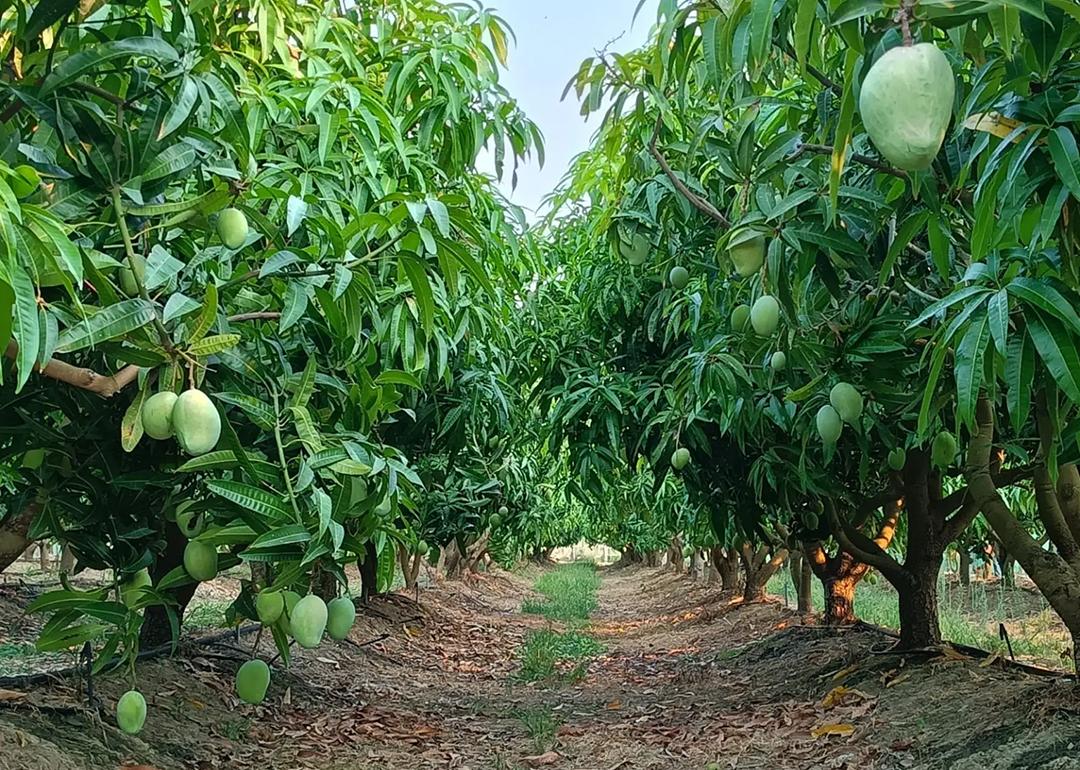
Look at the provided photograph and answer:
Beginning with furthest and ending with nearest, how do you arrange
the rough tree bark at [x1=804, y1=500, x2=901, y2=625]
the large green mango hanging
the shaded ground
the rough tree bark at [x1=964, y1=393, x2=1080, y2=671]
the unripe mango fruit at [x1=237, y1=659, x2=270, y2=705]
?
the rough tree bark at [x1=804, y1=500, x2=901, y2=625] < the shaded ground < the rough tree bark at [x1=964, y1=393, x2=1080, y2=671] < the unripe mango fruit at [x1=237, y1=659, x2=270, y2=705] < the large green mango hanging

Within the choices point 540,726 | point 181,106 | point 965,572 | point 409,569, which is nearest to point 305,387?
point 181,106

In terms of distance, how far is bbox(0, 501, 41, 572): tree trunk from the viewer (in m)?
2.16

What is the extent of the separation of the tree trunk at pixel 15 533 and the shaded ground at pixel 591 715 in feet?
2.47

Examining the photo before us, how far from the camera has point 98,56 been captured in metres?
1.48

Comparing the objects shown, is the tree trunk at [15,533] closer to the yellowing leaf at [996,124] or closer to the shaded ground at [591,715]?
the shaded ground at [591,715]

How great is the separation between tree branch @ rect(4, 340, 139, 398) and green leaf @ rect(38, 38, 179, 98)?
44 centimetres

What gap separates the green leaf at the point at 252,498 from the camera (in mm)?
1652

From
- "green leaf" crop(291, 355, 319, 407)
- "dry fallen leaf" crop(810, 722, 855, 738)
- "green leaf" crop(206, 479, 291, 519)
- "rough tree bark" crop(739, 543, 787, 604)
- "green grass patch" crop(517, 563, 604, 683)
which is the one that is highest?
"green leaf" crop(291, 355, 319, 407)

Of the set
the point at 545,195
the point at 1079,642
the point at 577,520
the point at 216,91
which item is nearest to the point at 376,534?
the point at 216,91

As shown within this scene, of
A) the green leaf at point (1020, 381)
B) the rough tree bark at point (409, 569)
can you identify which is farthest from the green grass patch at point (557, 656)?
the green leaf at point (1020, 381)

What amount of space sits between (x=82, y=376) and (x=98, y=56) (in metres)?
0.54

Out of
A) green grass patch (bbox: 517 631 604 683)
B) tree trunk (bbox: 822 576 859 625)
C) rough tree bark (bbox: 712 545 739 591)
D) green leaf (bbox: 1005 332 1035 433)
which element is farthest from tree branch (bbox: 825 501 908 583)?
rough tree bark (bbox: 712 545 739 591)

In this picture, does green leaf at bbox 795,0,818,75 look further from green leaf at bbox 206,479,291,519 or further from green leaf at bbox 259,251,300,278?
green leaf at bbox 206,479,291,519

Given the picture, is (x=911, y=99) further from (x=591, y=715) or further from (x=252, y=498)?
(x=591, y=715)
